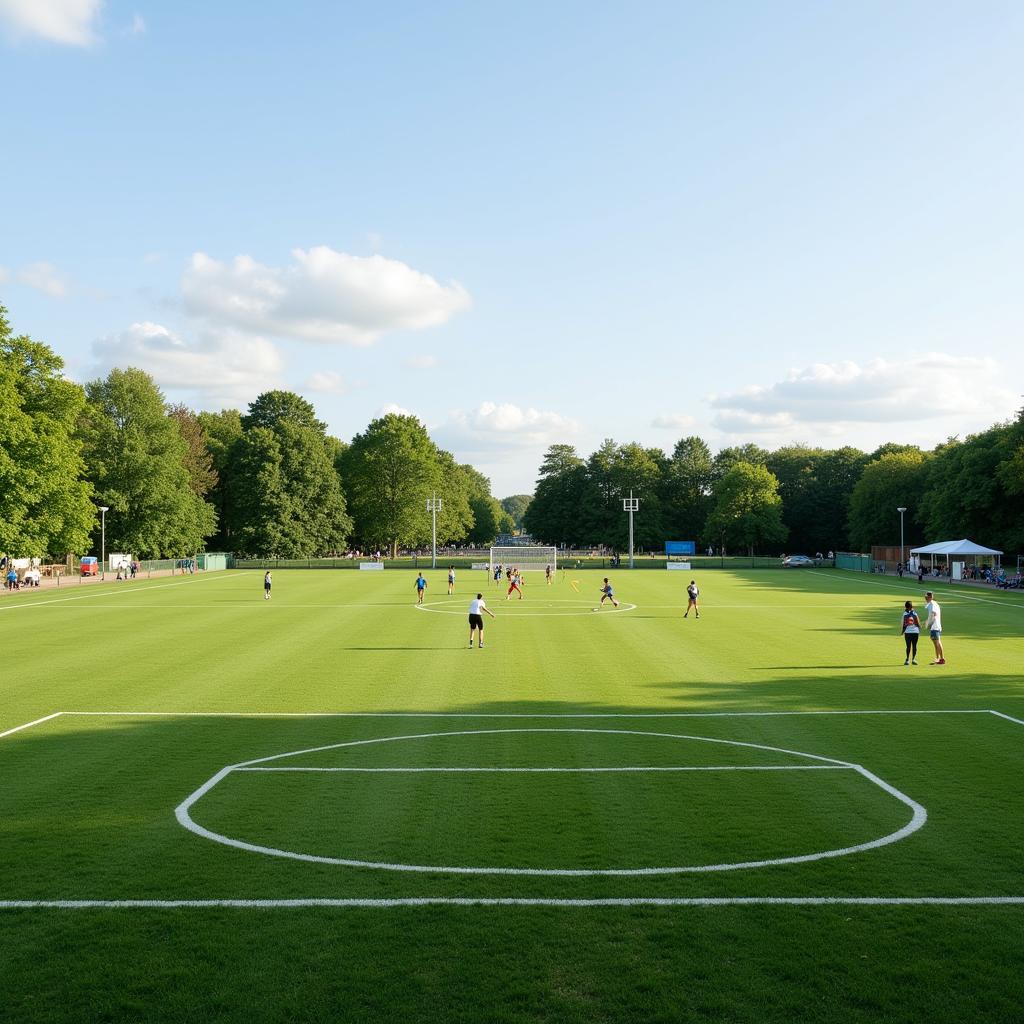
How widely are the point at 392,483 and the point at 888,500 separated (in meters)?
58.8

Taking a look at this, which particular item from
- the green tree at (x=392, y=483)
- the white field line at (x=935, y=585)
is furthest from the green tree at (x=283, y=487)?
the white field line at (x=935, y=585)

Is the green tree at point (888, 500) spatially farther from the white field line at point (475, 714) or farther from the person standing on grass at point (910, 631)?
the white field line at point (475, 714)

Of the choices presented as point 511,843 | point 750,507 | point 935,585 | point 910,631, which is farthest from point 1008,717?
point 750,507

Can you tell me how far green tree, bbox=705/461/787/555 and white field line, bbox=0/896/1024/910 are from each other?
111 m

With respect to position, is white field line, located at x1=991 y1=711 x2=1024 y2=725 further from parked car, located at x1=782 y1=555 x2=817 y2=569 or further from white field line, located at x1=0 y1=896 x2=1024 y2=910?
parked car, located at x1=782 y1=555 x2=817 y2=569

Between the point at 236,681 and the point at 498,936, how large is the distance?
51.7 feet

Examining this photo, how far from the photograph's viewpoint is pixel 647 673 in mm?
23484

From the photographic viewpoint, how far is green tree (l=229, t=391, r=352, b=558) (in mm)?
97938

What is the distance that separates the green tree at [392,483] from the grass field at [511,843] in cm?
8891

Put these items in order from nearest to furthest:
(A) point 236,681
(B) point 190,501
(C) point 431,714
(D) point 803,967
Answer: (D) point 803,967
(C) point 431,714
(A) point 236,681
(B) point 190,501

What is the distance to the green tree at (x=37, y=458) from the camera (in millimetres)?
55500

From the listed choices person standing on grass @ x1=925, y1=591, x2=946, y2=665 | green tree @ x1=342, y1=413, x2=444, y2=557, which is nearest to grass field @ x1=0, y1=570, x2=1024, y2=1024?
person standing on grass @ x1=925, y1=591, x2=946, y2=665

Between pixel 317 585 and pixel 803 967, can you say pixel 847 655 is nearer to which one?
pixel 803 967

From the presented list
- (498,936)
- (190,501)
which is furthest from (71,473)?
(498,936)
